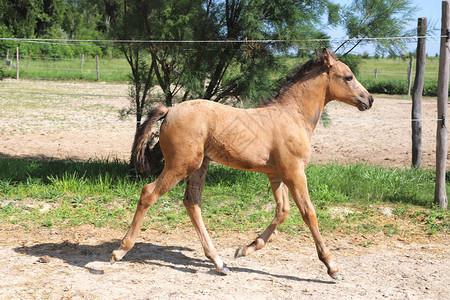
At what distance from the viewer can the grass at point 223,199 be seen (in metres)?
5.97

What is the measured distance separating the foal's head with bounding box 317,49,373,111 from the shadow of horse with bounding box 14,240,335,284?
71.0 inches

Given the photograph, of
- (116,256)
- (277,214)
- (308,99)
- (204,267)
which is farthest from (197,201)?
(308,99)

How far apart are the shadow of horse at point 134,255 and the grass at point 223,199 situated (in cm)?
62

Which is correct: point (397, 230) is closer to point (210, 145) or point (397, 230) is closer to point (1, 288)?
point (210, 145)

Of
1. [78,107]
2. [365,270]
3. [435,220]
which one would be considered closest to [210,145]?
[365,270]

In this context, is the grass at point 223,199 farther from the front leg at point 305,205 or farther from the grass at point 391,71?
the grass at point 391,71

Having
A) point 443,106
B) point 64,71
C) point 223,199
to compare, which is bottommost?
point 223,199

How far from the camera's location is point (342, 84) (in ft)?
15.2

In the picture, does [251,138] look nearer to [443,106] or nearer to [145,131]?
[145,131]

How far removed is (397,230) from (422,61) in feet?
12.3

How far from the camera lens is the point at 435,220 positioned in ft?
20.8

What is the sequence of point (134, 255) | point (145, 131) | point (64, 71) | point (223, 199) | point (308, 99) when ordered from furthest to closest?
point (64, 71)
point (223, 199)
point (134, 255)
point (308, 99)
point (145, 131)

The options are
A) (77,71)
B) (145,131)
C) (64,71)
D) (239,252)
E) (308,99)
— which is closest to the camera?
(145,131)

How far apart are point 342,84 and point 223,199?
2.69 m
